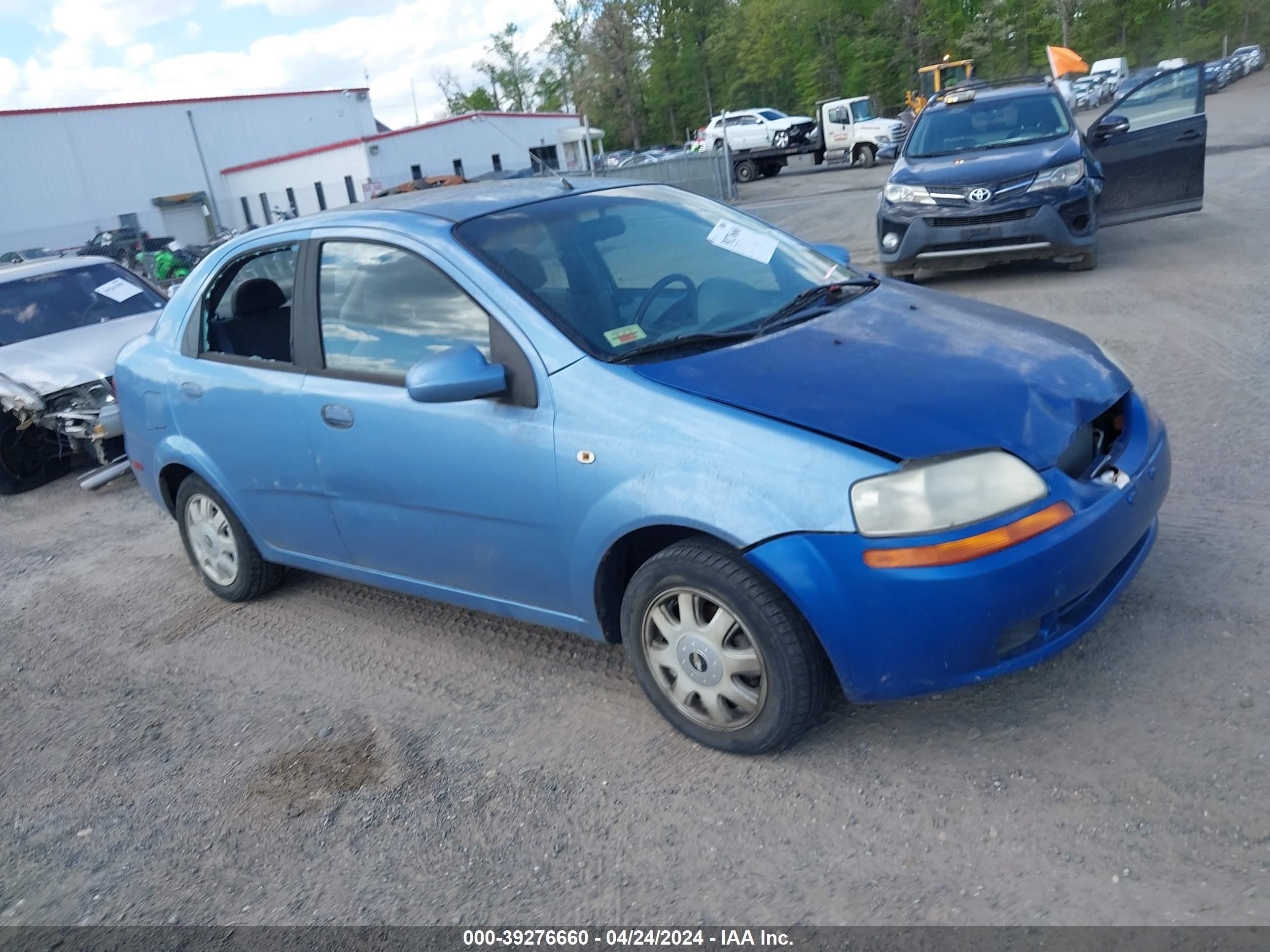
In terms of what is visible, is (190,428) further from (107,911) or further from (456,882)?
(456,882)

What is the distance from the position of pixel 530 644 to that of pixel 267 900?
1492mm

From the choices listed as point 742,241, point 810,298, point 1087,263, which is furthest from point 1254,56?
point 810,298

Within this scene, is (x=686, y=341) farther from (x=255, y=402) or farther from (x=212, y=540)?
(x=212, y=540)

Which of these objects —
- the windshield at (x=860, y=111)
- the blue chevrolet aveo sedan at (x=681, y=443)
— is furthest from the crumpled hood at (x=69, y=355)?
the windshield at (x=860, y=111)

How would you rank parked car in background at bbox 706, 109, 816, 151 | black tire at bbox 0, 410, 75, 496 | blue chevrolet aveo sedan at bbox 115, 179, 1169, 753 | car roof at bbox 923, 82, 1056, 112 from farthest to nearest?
parked car in background at bbox 706, 109, 816, 151, car roof at bbox 923, 82, 1056, 112, black tire at bbox 0, 410, 75, 496, blue chevrolet aveo sedan at bbox 115, 179, 1169, 753

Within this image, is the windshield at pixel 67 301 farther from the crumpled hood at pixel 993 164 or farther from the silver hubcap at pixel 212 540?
the crumpled hood at pixel 993 164

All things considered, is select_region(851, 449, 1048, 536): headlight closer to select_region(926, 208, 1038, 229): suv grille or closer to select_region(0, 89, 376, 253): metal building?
select_region(926, 208, 1038, 229): suv grille

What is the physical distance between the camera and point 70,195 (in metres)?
44.6

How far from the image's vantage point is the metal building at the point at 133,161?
42750mm

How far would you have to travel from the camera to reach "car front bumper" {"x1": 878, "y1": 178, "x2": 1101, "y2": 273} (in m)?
9.07

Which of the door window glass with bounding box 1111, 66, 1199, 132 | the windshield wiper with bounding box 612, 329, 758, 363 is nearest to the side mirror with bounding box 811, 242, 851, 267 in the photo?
the windshield wiper with bounding box 612, 329, 758, 363

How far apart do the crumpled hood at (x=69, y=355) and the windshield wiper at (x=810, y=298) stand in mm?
5422

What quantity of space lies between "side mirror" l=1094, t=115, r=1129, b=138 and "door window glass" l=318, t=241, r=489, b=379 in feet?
27.4

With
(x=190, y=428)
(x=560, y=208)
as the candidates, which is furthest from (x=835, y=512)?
(x=190, y=428)
